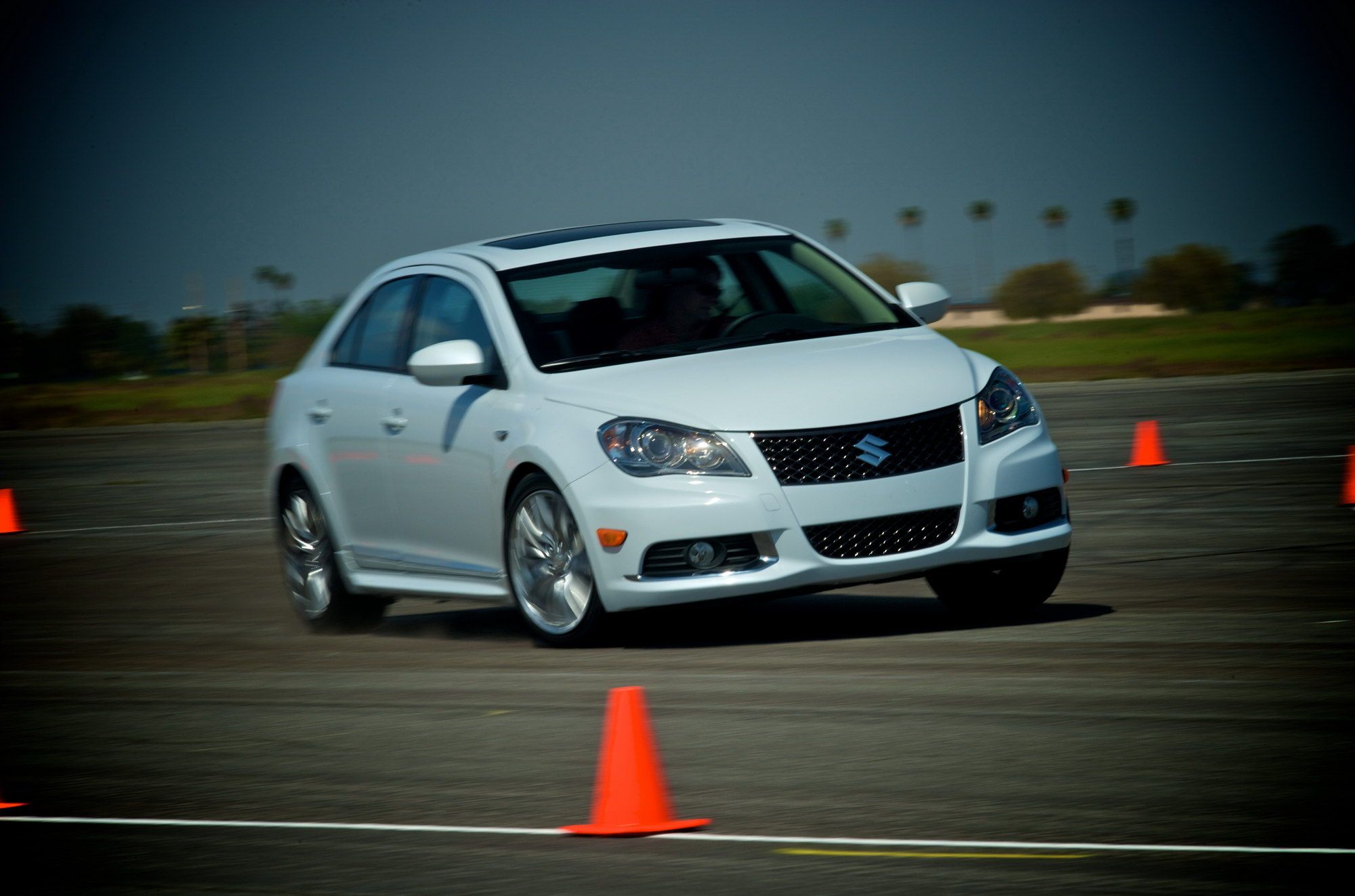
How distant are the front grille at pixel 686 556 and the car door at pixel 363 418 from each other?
1962 mm

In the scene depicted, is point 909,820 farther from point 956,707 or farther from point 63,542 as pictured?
Answer: point 63,542

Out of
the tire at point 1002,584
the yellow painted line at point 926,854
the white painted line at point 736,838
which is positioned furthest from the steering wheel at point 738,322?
the yellow painted line at point 926,854

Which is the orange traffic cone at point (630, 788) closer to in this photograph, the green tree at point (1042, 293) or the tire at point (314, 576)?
the tire at point (314, 576)

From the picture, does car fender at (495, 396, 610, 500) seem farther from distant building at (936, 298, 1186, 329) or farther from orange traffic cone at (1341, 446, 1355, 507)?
distant building at (936, 298, 1186, 329)

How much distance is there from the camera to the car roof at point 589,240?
978 centimetres

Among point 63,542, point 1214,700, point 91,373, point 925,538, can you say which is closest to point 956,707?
point 1214,700

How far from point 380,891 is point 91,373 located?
51887 mm

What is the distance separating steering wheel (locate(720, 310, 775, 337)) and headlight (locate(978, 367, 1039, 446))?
3.83 feet

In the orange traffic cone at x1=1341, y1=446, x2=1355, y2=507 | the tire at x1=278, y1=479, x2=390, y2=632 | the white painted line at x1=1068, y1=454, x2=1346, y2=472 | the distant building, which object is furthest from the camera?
the distant building

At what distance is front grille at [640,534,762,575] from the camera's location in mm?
8281

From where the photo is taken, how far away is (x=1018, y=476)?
8.57 metres

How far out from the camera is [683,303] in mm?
9586

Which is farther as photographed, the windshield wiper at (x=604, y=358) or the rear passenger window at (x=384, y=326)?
the rear passenger window at (x=384, y=326)

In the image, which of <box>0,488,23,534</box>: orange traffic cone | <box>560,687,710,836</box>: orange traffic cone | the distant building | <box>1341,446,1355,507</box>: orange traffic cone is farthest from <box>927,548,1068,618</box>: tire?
the distant building
